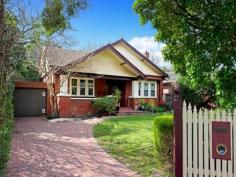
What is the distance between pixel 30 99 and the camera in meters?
26.7

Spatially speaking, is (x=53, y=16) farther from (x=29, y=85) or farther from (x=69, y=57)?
(x=69, y=57)

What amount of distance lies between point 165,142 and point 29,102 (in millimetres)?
19654

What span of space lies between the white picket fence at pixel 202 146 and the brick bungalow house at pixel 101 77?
1917 centimetres

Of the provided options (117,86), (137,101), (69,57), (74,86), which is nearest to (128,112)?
(137,101)

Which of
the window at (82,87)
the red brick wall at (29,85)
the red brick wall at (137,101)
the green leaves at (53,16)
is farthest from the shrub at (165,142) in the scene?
the red brick wall at (137,101)

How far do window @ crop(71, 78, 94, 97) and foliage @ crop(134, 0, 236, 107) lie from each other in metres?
18.0

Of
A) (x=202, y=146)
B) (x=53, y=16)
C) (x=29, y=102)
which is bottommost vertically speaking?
(x=202, y=146)

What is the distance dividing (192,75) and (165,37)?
1.83 meters

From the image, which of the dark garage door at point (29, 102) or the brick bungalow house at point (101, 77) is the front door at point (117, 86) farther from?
the dark garage door at point (29, 102)

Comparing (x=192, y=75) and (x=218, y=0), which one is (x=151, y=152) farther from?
(x=218, y=0)

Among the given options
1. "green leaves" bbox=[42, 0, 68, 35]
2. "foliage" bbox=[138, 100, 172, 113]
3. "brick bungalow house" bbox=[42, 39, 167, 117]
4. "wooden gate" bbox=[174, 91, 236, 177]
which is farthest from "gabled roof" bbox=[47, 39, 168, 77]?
"wooden gate" bbox=[174, 91, 236, 177]

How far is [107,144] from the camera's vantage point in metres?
13.1

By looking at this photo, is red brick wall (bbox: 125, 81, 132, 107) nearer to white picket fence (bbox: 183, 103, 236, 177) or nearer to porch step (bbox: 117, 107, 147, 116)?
porch step (bbox: 117, 107, 147, 116)

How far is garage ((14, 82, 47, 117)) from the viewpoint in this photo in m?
26.2
